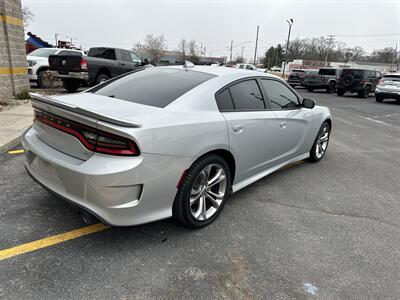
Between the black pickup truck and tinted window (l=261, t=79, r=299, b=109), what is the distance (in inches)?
349

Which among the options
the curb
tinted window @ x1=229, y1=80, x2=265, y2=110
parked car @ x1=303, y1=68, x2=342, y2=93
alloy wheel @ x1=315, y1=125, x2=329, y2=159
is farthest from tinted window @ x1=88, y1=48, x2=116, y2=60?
parked car @ x1=303, y1=68, x2=342, y2=93

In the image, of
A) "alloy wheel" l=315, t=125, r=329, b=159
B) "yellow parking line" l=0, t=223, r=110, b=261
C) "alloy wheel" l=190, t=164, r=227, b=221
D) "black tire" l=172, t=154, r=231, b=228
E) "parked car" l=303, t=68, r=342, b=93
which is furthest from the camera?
"parked car" l=303, t=68, r=342, b=93

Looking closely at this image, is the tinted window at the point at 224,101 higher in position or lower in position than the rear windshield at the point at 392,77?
higher

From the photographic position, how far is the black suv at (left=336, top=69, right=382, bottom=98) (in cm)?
1934

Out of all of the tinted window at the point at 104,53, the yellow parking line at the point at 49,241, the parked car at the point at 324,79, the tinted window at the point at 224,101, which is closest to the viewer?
the yellow parking line at the point at 49,241

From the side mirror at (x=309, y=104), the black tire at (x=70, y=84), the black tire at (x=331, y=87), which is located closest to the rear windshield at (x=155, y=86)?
the side mirror at (x=309, y=104)

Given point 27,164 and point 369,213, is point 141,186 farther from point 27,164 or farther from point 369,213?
point 369,213

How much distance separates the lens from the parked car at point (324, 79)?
2150cm

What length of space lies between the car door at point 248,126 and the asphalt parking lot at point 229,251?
0.50 meters

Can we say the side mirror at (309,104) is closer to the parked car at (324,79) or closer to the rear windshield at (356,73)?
the rear windshield at (356,73)

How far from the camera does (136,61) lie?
13688 mm

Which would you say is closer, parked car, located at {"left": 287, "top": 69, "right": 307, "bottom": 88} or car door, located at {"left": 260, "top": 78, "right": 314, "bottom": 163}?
car door, located at {"left": 260, "top": 78, "right": 314, "bottom": 163}

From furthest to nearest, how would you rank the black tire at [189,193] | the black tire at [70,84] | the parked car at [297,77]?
1. the parked car at [297,77]
2. the black tire at [70,84]
3. the black tire at [189,193]

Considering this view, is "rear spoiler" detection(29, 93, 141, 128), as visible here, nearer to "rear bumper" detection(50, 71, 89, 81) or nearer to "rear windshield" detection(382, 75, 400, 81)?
"rear bumper" detection(50, 71, 89, 81)
